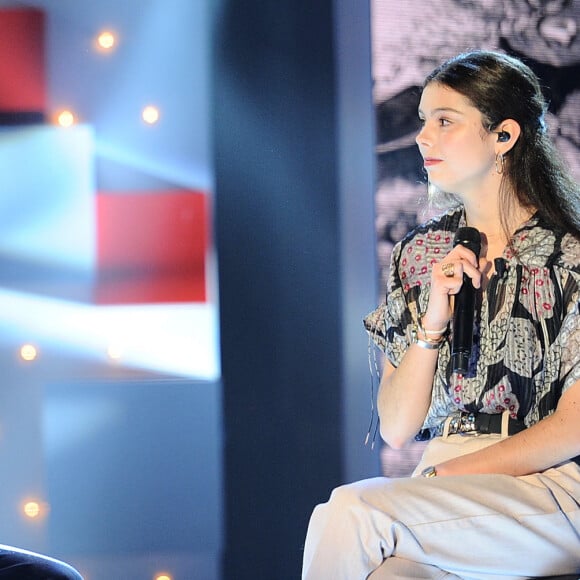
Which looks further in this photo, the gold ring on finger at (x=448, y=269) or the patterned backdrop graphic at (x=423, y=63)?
the patterned backdrop graphic at (x=423, y=63)

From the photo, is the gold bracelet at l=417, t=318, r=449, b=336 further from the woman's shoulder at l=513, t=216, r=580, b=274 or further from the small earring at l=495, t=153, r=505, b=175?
the small earring at l=495, t=153, r=505, b=175

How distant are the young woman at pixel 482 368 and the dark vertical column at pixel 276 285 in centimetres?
72

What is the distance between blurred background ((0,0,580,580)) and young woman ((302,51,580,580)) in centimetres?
72

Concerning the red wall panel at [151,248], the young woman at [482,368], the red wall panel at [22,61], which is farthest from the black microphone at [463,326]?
the red wall panel at [22,61]

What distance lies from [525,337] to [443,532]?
1.45 ft

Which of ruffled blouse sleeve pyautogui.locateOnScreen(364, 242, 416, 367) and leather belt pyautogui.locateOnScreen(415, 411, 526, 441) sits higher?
ruffled blouse sleeve pyautogui.locateOnScreen(364, 242, 416, 367)

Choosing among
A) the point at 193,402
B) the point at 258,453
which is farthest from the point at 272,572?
the point at 193,402

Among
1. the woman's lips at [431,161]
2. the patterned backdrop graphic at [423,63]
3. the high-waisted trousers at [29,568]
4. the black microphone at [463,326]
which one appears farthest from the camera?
the patterned backdrop graphic at [423,63]

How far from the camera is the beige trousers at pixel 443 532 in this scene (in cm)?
154

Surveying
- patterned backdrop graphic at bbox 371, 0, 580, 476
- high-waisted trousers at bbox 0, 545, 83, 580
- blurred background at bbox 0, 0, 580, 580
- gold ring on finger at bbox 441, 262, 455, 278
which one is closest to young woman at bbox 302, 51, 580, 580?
gold ring on finger at bbox 441, 262, 455, 278

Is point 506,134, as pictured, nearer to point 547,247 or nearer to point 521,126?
point 521,126

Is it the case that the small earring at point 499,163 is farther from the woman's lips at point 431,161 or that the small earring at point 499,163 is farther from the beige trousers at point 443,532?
the beige trousers at point 443,532

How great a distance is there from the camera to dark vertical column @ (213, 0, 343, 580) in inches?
110

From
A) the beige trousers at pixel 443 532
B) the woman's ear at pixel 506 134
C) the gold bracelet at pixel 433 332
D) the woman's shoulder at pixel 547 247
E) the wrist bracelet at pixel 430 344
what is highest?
the woman's ear at pixel 506 134
